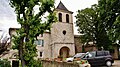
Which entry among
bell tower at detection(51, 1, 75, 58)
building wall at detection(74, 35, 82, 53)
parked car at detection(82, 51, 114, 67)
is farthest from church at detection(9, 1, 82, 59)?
parked car at detection(82, 51, 114, 67)

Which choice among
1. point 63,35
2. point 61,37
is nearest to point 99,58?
point 61,37

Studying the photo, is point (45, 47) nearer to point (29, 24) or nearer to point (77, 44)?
point (77, 44)

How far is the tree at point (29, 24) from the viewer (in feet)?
44.0

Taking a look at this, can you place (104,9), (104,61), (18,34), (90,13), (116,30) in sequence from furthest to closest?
(90,13) < (104,9) < (116,30) < (104,61) < (18,34)

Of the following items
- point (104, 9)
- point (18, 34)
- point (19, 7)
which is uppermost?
point (104, 9)

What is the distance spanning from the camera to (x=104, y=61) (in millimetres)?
24016

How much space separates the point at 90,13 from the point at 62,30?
24.7ft

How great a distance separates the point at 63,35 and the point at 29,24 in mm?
36661

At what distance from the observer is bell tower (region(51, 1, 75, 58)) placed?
159 feet

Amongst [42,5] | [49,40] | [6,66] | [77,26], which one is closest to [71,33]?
[77,26]

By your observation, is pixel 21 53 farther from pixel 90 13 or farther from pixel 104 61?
pixel 90 13

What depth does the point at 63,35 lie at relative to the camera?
4994 centimetres

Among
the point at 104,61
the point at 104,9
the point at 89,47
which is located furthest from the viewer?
the point at 89,47

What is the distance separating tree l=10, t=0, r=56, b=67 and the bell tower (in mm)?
34108
